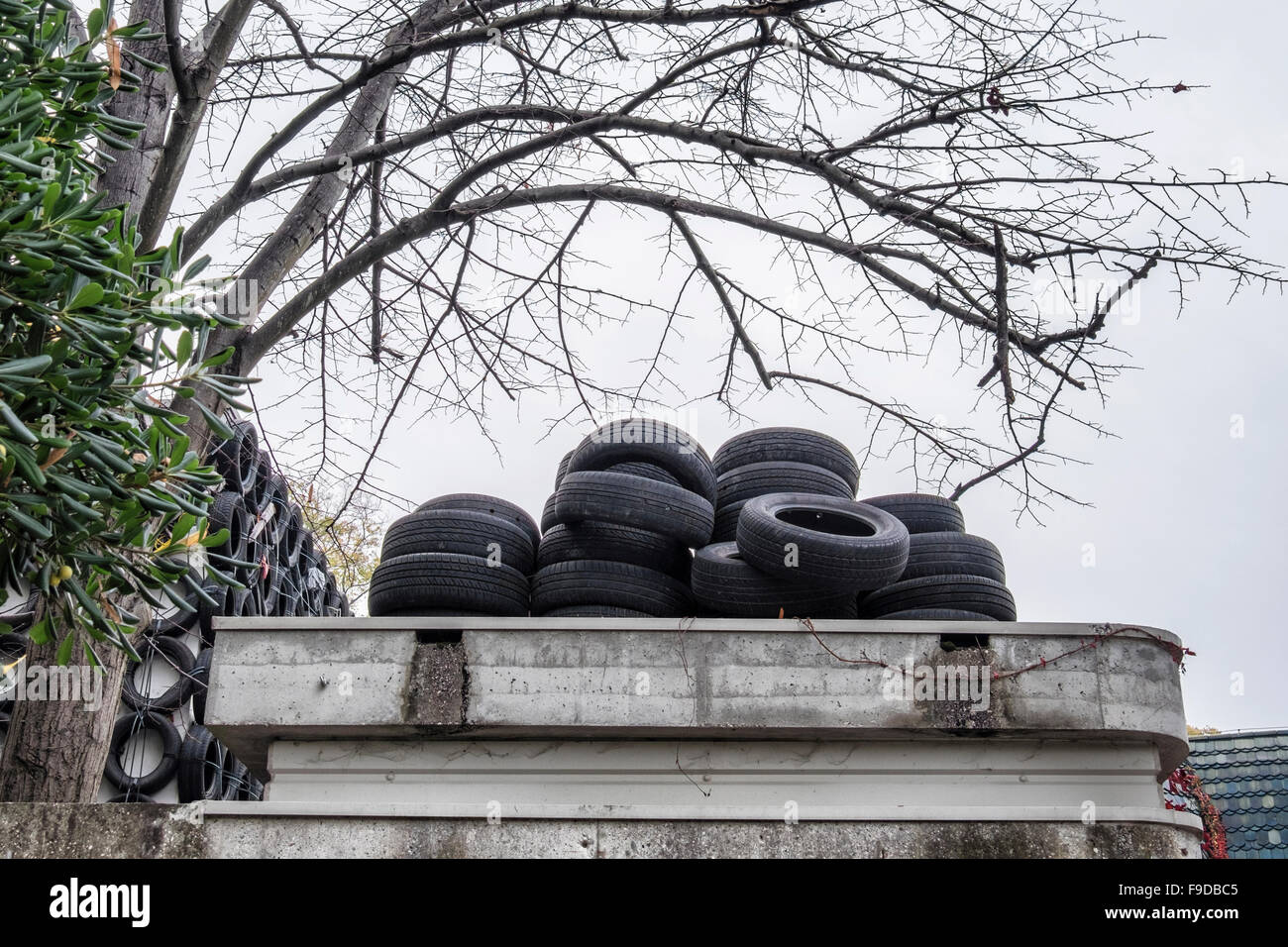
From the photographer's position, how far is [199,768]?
9.62 metres

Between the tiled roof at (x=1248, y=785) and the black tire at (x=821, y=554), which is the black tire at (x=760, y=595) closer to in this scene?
the black tire at (x=821, y=554)

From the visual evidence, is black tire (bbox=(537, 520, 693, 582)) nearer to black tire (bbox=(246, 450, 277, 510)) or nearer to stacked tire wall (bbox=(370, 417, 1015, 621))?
stacked tire wall (bbox=(370, 417, 1015, 621))

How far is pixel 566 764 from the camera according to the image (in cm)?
543

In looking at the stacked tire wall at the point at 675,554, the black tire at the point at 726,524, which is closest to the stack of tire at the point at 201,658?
the stacked tire wall at the point at 675,554

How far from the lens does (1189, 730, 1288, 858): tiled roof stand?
13117mm

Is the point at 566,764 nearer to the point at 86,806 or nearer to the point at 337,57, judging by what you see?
the point at 86,806

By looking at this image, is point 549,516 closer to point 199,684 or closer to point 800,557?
point 800,557

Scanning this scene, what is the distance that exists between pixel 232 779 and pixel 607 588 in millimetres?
6088

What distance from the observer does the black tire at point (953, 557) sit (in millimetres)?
6520

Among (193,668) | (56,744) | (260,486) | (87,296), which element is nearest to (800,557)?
(87,296)

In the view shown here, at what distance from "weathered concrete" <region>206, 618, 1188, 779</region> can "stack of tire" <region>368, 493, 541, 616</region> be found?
0.91 m

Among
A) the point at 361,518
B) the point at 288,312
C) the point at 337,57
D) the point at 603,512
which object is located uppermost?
the point at 337,57
